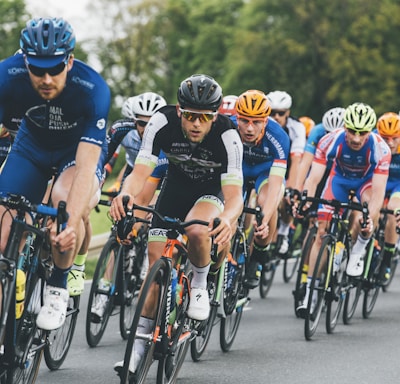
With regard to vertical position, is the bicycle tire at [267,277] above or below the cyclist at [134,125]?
below

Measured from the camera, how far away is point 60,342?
8.37m

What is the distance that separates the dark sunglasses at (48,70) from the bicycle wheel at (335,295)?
514cm

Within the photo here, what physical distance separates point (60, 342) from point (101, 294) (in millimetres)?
1225

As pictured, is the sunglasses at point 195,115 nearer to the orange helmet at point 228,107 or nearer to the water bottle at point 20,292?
the water bottle at point 20,292

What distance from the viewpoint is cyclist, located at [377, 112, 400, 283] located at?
12.8 m

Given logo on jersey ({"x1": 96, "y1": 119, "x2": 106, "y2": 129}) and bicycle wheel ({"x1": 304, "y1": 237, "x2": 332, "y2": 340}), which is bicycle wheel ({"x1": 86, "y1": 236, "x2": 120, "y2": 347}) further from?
logo on jersey ({"x1": 96, "y1": 119, "x2": 106, "y2": 129})

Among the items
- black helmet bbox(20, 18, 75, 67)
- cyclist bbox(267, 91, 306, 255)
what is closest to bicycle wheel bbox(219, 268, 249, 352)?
cyclist bbox(267, 91, 306, 255)

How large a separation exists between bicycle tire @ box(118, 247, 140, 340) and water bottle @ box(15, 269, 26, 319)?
341 cm

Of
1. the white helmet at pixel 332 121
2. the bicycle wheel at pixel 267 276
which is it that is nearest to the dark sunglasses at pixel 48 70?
the bicycle wheel at pixel 267 276

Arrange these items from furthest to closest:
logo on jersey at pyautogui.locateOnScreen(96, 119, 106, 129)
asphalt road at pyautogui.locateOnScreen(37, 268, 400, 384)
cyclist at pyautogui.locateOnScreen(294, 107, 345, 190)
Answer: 1. cyclist at pyautogui.locateOnScreen(294, 107, 345, 190)
2. asphalt road at pyautogui.locateOnScreen(37, 268, 400, 384)
3. logo on jersey at pyautogui.locateOnScreen(96, 119, 106, 129)

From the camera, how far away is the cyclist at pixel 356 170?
11.0 metres

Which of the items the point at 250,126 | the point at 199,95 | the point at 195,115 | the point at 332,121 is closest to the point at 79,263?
the point at 195,115

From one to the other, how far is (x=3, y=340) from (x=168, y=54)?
75.5 metres

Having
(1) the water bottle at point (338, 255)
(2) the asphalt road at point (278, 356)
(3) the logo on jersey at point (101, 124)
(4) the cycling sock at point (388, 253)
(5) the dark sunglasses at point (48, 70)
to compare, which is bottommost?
(2) the asphalt road at point (278, 356)
